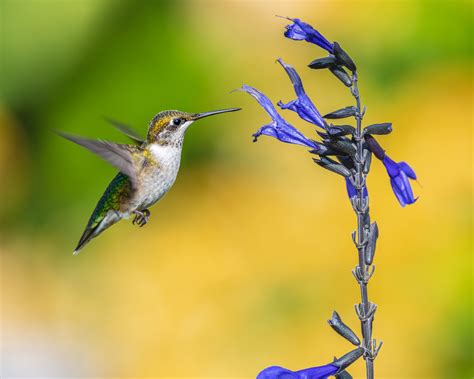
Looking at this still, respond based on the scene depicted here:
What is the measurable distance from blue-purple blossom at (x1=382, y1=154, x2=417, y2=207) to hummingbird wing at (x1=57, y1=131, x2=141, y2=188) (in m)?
0.74

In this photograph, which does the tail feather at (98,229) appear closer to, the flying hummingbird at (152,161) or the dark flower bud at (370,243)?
the flying hummingbird at (152,161)

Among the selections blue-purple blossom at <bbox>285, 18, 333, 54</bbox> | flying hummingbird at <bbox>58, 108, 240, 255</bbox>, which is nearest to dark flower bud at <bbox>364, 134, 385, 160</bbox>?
blue-purple blossom at <bbox>285, 18, 333, 54</bbox>

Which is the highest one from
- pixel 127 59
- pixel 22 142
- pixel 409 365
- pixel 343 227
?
pixel 127 59

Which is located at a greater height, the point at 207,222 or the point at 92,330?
the point at 207,222

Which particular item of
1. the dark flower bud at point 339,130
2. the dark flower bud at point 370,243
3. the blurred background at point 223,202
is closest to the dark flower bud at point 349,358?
the dark flower bud at point 370,243

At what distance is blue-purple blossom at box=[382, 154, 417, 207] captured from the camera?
5.54 feet

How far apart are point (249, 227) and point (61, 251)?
1486 mm

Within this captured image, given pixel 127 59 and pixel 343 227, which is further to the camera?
pixel 127 59

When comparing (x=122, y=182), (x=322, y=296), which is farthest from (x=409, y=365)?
(x=122, y=182)

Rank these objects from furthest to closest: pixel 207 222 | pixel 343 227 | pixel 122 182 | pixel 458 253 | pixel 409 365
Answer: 1. pixel 207 222
2. pixel 343 227
3. pixel 458 253
4. pixel 409 365
5. pixel 122 182

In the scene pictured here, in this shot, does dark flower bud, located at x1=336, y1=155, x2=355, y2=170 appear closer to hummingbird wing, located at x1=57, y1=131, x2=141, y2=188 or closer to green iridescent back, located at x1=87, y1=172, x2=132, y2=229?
hummingbird wing, located at x1=57, y1=131, x2=141, y2=188

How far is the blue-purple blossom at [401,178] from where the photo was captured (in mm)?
1688

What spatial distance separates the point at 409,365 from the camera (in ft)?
16.3

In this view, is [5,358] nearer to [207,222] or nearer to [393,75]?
[207,222]
